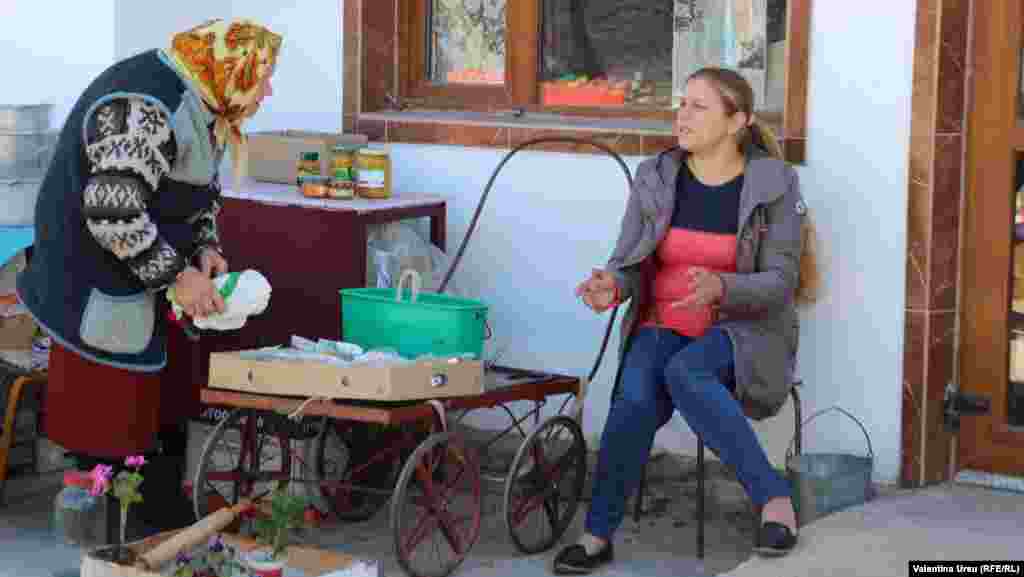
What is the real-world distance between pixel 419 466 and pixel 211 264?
0.85 metres

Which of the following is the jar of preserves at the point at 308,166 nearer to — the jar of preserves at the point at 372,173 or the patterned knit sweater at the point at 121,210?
the jar of preserves at the point at 372,173

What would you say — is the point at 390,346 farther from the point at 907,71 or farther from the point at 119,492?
the point at 907,71

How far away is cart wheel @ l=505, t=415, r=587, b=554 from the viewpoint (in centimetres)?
581

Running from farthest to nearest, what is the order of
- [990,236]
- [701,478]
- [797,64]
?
[797,64] → [990,236] → [701,478]

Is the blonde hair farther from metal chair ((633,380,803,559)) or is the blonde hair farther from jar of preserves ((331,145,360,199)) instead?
jar of preserves ((331,145,360,199))

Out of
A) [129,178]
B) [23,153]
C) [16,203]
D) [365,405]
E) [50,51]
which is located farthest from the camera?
[50,51]

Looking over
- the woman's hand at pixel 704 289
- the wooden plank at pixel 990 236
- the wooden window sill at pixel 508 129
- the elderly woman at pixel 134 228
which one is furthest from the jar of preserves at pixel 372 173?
the wooden plank at pixel 990 236

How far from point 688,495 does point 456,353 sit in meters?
1.21

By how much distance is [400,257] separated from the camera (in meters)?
6.62

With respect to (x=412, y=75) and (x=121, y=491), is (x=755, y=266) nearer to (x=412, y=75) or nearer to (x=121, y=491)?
(x=121, y=491)

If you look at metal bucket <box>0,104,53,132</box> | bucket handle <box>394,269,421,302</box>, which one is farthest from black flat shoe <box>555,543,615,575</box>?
metal bucket <box>0,104,53,132</box>

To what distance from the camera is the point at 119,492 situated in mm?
5066

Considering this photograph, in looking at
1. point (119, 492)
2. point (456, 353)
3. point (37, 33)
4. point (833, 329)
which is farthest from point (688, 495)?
point (37, 33)

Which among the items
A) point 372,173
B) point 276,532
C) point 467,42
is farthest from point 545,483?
point 467,42
